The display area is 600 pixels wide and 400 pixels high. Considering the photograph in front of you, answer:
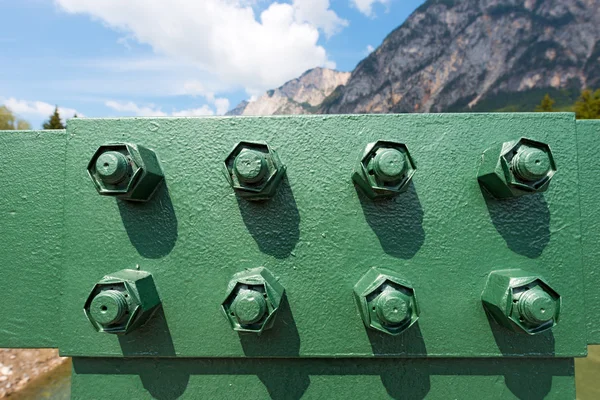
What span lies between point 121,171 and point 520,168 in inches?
50.1

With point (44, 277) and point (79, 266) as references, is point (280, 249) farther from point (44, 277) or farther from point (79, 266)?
point (44, 277)

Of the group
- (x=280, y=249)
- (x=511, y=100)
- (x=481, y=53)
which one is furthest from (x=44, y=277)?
(x=481, y=53)

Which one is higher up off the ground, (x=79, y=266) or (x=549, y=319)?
(x=79, y=266)

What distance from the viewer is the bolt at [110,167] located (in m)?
0.90

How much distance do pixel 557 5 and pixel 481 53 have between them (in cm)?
1790

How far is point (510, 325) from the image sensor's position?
97 centimetres

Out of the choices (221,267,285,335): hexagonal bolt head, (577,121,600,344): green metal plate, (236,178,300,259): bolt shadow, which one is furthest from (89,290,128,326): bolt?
(577,121,600,344): green metal plate

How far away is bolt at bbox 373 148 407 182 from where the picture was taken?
891 mm

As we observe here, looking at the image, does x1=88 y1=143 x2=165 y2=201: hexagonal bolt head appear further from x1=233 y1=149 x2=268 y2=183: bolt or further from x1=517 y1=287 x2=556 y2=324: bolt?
x1=517 y1=287 x2=556 y2=324: bolt

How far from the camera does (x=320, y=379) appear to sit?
3.58 feet

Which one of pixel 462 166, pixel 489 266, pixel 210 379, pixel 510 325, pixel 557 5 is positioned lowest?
pixel 210 379

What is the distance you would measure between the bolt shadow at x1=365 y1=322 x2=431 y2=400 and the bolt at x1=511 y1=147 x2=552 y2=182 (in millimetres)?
626

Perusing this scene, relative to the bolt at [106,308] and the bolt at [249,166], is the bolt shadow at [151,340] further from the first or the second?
the bolt at [249,166]

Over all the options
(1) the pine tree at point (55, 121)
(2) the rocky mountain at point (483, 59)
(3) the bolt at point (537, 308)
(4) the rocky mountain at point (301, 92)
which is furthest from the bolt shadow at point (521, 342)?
(4) the rocky mountain at point (301, 92)
